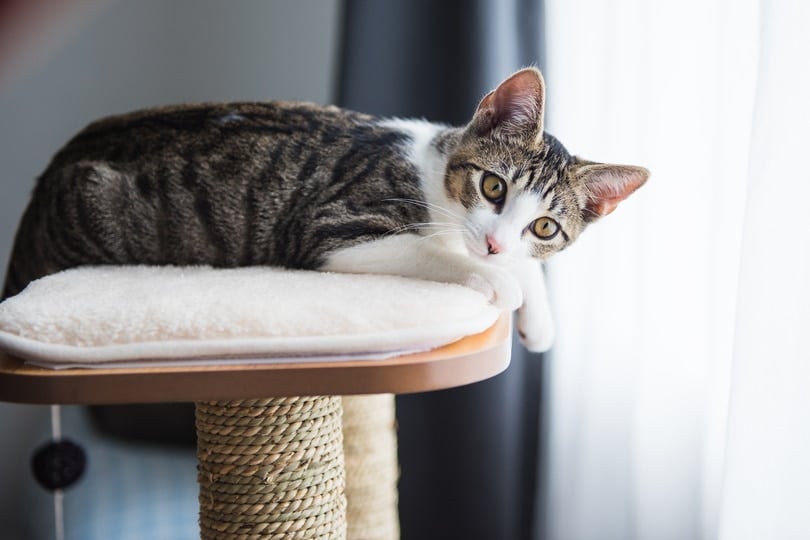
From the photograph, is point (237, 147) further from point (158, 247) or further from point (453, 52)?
point (453, 52)

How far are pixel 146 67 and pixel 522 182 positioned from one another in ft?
4.04

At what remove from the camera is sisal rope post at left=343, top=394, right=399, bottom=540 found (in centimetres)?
138

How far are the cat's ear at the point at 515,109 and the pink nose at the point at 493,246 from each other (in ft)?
0.63

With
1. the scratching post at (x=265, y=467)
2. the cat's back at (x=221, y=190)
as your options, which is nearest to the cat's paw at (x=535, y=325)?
the cat's back at (x=221, y=190)

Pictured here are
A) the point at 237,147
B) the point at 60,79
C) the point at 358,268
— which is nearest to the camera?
the point at 358,268

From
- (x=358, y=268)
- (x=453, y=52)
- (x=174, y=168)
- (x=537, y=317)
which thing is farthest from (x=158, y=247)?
(x=453, y=52)

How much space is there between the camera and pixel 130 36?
191 centimetres

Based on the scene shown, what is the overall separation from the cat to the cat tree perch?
15 centimetres

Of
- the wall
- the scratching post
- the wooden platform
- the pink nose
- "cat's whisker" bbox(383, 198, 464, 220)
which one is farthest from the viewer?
the wall

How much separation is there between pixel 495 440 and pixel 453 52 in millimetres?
897

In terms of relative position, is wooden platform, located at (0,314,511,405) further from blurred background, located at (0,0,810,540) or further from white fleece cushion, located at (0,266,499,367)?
blurred background, located at (0,0,810,540)

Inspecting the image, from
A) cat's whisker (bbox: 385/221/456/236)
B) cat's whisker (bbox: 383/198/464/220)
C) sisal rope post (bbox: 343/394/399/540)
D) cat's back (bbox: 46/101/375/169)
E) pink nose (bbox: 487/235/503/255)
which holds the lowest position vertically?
sisal rope post (bbox: 343/394/399/540)

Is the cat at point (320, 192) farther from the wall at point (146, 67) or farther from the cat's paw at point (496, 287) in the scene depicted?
the wall at point (146, 67)

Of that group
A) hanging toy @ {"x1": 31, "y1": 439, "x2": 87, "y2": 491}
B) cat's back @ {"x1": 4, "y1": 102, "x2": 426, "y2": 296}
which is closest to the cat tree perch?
cat's back @ {"x1": 4, "y1": 102, "x2": 426, "y2": 296}
